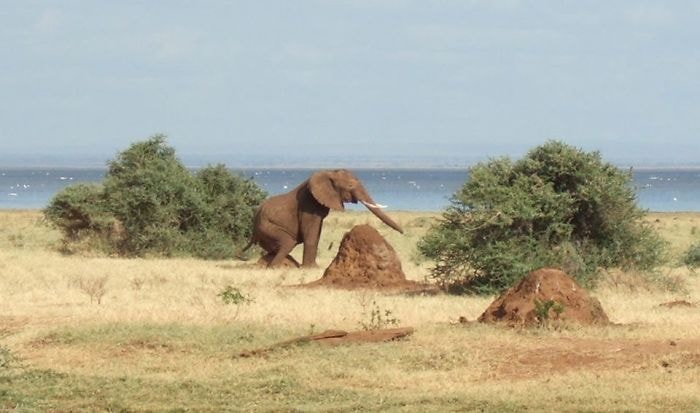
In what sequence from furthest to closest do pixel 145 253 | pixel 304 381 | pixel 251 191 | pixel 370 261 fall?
pixel 251 191, pixel 145 253, pixel 370 261, pixel 304 381

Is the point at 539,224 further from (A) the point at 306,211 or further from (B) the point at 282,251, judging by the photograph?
(B) the point at 282,251

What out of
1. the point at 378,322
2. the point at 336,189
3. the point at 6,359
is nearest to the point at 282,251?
the point at 336,189

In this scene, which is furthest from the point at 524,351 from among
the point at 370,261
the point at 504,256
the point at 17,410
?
the point at 370,261

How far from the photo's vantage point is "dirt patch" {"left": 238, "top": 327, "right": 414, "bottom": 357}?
14633 millimetres

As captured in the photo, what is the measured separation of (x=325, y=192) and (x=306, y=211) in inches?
24.4

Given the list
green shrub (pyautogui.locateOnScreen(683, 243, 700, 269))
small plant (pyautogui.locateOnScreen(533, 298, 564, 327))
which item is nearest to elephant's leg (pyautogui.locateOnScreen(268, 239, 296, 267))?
green shrub (pyautogui.locateOnScreen(683, 243, 700, 269))

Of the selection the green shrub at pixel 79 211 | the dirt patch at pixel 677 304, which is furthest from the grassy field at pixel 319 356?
the green shrub at pixel 79 211

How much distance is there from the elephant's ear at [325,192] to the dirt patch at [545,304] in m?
9.66

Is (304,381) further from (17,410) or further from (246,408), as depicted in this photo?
(17,410)

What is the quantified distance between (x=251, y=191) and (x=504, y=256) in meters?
12.1

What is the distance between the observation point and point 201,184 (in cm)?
3166

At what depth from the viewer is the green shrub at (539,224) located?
69.6 feet

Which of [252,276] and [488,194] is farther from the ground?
[488,194]

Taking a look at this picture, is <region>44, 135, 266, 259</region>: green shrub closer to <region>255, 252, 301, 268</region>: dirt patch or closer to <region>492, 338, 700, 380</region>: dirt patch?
<region>255, 252, 301, 268</region>: dirt patch
